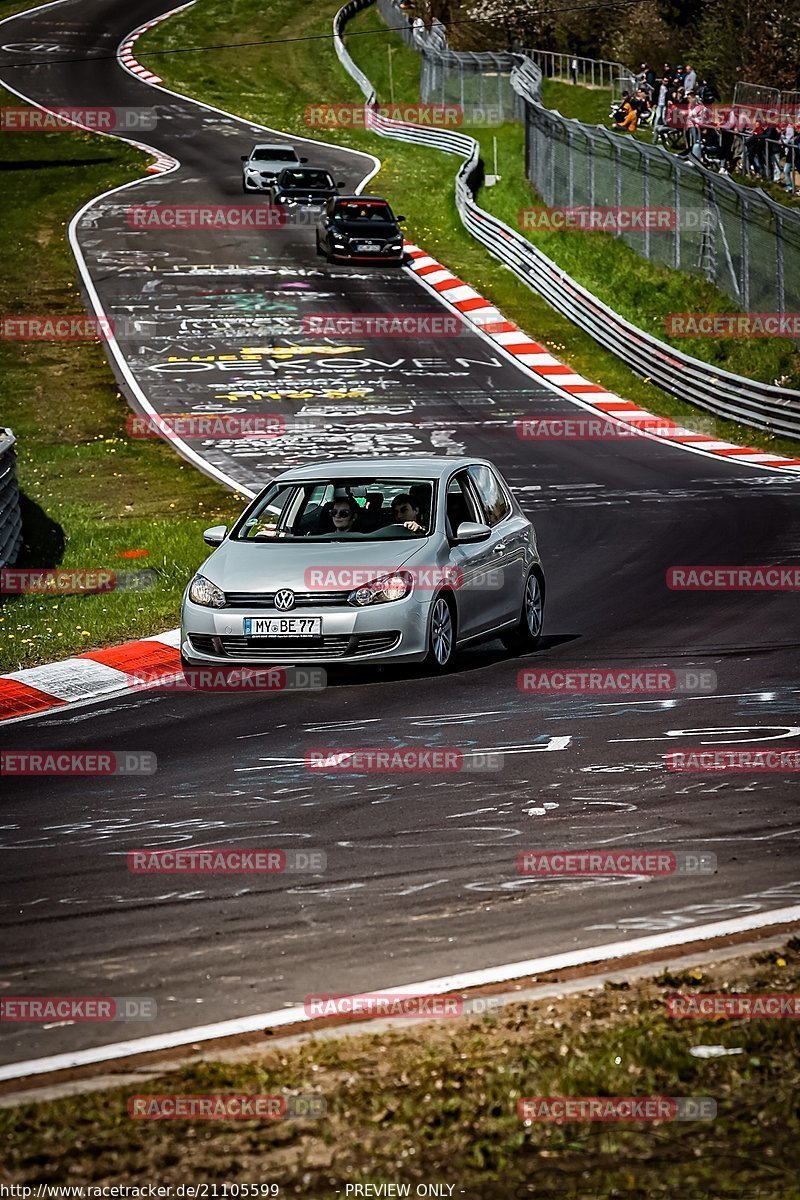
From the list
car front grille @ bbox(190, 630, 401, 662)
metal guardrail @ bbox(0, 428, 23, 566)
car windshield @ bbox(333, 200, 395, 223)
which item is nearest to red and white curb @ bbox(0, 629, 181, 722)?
car front grille @ bbox(190, 630, 401, 662)

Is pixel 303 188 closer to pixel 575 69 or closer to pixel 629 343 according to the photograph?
pixel 629 343

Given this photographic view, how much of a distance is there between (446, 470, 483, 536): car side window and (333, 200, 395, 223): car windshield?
2740 cm

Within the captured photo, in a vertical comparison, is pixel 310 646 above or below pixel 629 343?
above

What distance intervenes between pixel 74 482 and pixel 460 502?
11.6 meters

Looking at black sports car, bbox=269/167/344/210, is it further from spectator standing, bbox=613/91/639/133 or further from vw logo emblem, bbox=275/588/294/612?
vw logo emblem, bbox=275/588/294/612

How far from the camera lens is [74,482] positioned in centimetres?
2409

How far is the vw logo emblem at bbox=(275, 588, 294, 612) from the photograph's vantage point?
12.2m

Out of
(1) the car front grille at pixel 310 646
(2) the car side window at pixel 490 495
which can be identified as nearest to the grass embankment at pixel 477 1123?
(1) the car front grille at pixel 310 646

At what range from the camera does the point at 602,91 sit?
56.6 m

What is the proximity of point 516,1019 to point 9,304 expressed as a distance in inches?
1280

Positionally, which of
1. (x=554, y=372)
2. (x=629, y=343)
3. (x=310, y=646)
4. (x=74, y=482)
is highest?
(x=310, y=646)

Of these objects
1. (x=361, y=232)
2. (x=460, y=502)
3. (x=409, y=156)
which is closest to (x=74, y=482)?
(x=460, y=502)

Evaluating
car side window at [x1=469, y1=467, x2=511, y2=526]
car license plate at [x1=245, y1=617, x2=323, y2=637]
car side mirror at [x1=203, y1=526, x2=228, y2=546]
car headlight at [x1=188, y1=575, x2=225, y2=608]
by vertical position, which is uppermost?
car side window at [x1=469, y1=467, x2=511, y2=526]

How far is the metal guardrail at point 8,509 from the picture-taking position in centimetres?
1698
